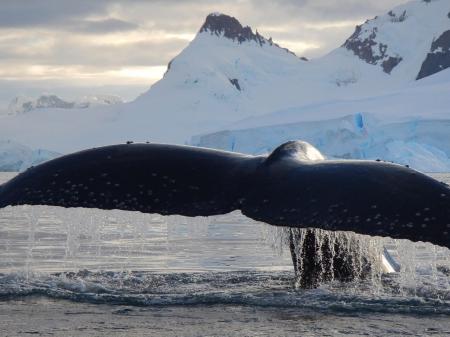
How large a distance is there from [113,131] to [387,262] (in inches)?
4383

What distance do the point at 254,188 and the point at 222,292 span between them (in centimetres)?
254

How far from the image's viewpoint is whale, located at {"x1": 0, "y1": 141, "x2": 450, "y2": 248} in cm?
413

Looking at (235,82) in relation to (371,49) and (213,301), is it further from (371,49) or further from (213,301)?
(213,301)

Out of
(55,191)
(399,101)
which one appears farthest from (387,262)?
(399,101)

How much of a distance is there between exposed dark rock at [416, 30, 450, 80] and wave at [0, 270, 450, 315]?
5604 inches

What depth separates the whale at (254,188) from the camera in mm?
4133

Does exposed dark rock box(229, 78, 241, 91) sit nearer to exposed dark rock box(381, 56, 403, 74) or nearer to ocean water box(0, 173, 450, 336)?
exposed dark rock box(381, 56, 403, 74)

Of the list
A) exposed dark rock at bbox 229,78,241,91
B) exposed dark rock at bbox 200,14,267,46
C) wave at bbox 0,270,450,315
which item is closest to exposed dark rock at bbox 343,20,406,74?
exposed dark rock at bbox 200,14,267,46

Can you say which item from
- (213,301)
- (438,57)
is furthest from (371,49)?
(213,301)

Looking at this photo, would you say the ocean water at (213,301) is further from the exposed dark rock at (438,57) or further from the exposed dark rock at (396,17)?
the exposed dark rock at (396,17)

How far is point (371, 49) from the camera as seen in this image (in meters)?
168

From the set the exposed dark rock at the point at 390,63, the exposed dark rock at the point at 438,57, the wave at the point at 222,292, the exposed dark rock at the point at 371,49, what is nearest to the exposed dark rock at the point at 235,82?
the exposed dark rock at the point at 438,57

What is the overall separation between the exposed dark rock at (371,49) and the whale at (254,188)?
156m

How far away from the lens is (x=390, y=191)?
4312mm
